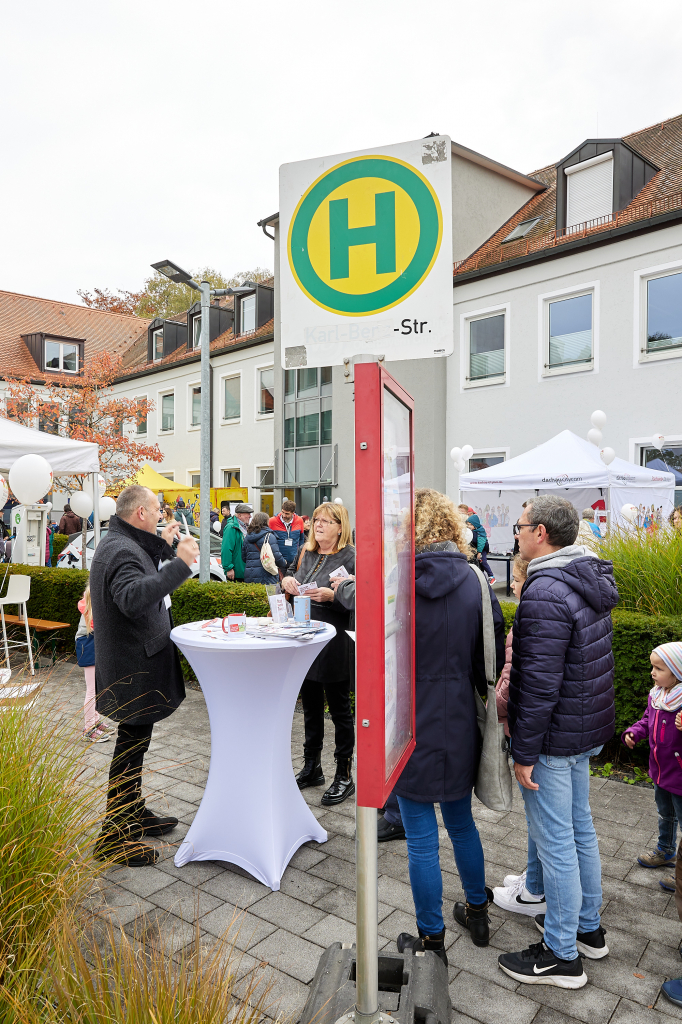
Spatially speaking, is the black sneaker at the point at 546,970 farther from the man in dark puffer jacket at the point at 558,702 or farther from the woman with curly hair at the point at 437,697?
the woman with curly hair at the point at 437,697

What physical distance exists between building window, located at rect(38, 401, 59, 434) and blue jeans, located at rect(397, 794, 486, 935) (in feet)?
85.3

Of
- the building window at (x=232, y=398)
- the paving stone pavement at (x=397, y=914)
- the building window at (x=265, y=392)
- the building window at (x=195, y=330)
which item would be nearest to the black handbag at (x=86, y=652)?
the paving stone pavement at (x=397, y=914)

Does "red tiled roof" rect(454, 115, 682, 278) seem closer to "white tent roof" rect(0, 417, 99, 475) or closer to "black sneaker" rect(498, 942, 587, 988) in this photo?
"white tent roof" rect(0, 417, 99, 475)

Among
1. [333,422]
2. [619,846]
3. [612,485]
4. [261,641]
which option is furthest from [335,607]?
[333,422]

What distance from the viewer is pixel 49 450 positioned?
27.0ft

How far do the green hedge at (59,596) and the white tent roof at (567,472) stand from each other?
712cm

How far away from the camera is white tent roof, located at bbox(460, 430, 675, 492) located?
450 inches

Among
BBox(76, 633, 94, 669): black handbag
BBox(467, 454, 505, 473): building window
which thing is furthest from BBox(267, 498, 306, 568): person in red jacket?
BBox(467, 454, 505, 473): building window

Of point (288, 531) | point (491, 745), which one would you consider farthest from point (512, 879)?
point (288, 531)

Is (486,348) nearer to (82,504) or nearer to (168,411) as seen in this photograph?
(82,504)

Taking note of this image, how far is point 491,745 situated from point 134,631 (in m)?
1.97

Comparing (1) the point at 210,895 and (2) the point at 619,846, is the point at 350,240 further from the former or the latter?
(2) the point at 619,846

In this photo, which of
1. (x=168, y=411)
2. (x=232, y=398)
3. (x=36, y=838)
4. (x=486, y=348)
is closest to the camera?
(x=36, y=838)

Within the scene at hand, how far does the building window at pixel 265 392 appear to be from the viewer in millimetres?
25984
